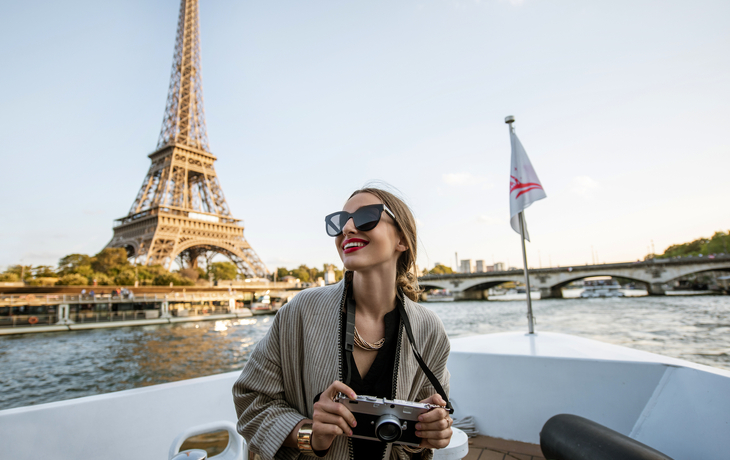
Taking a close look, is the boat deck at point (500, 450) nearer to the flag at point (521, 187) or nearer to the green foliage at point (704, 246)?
the flag at point (521, 187)

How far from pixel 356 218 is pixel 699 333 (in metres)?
19.2

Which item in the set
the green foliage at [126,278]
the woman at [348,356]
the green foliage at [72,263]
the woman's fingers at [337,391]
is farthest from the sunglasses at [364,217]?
the green foliage at [72,263]

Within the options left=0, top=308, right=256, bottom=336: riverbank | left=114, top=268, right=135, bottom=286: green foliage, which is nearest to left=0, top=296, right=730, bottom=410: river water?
left=0, top=308, right=256, bottom=336: riverbank

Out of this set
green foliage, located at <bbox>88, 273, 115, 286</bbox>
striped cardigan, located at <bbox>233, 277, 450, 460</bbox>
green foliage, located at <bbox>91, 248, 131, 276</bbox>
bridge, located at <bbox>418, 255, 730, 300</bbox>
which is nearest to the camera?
striped cardigan, located at <bbox>233, 277, 450, 460</bbox>

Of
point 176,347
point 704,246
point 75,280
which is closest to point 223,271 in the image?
point 75,280

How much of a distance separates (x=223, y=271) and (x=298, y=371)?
57942mm

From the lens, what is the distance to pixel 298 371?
1023 mm

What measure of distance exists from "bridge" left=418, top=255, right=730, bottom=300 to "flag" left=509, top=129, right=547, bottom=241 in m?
24.7

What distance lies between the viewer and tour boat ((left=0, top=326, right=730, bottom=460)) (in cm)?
193

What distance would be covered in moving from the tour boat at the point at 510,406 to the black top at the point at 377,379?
101 centimetres

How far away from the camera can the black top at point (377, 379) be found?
0.99m

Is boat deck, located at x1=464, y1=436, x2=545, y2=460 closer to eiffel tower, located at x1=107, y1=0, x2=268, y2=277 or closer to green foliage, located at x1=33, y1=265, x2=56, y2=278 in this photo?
eiffel tower, located at x1=107, y1=0, x2=268, y2=277

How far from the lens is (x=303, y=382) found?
3.41 feet

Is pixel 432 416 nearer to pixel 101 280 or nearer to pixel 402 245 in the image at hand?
pixel 402 245
